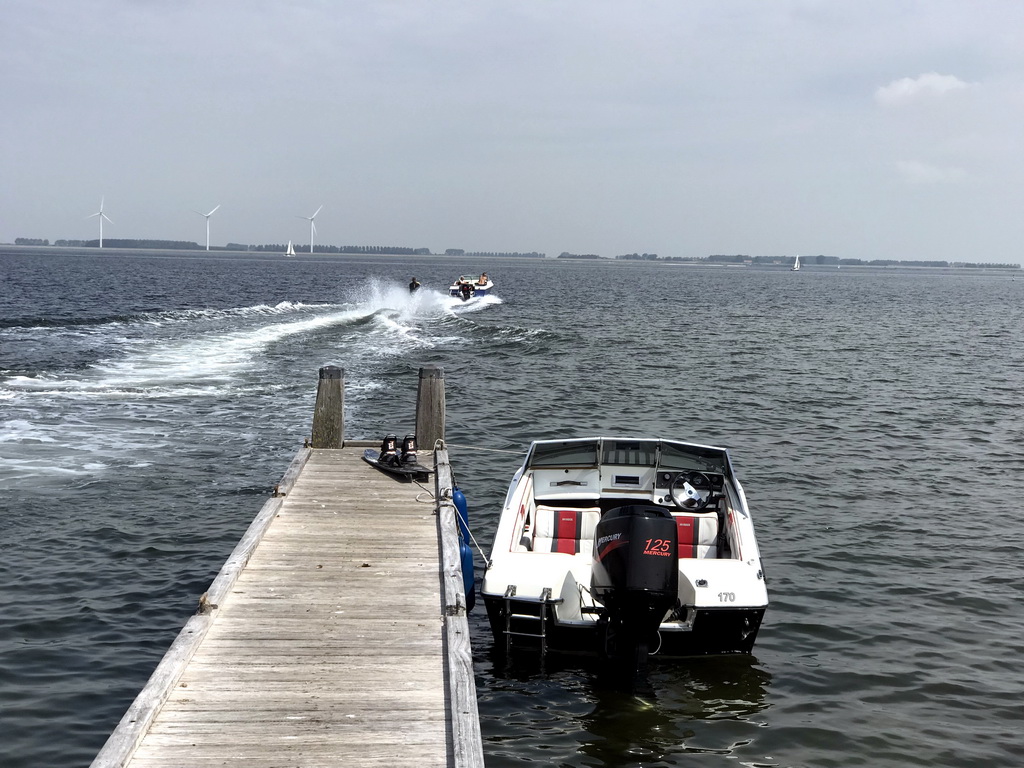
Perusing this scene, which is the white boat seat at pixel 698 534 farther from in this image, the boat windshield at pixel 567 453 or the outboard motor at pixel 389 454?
the outboard motor at pixel 389 454

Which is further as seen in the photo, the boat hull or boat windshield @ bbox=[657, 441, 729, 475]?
boat windshield @ bbox=[657, 441, 729, 475]

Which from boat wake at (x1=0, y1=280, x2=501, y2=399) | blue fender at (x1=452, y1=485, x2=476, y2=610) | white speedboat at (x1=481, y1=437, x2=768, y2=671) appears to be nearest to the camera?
white speedboat at (x1=481, y1=437, x2=768, y2=671)

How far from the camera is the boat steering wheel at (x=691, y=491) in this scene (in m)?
Answer: 13.1

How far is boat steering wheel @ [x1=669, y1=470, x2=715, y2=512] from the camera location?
13125mm

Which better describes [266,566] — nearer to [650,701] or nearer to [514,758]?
[514,758]

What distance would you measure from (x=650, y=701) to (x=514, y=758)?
71.3 inches

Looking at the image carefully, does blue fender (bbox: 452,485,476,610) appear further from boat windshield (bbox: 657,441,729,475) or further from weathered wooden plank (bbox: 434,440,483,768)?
boat windshield (bbox: 657,441,729,475)

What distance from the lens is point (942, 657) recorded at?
1167 centimetres

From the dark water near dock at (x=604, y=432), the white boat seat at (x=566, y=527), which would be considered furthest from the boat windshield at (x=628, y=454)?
the dark water near dock at (x=604, y=432)

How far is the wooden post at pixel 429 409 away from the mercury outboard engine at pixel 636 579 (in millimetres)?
6163

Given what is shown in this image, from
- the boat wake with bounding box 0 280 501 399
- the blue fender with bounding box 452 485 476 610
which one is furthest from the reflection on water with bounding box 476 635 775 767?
the boat wake with bounding box 0 280 501 399

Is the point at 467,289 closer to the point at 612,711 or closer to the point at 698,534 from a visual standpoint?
the point at 698,534

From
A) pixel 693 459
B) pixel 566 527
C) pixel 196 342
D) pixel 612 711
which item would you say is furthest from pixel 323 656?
pixel 196 342

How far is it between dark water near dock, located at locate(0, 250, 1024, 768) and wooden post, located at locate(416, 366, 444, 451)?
1.75 m
